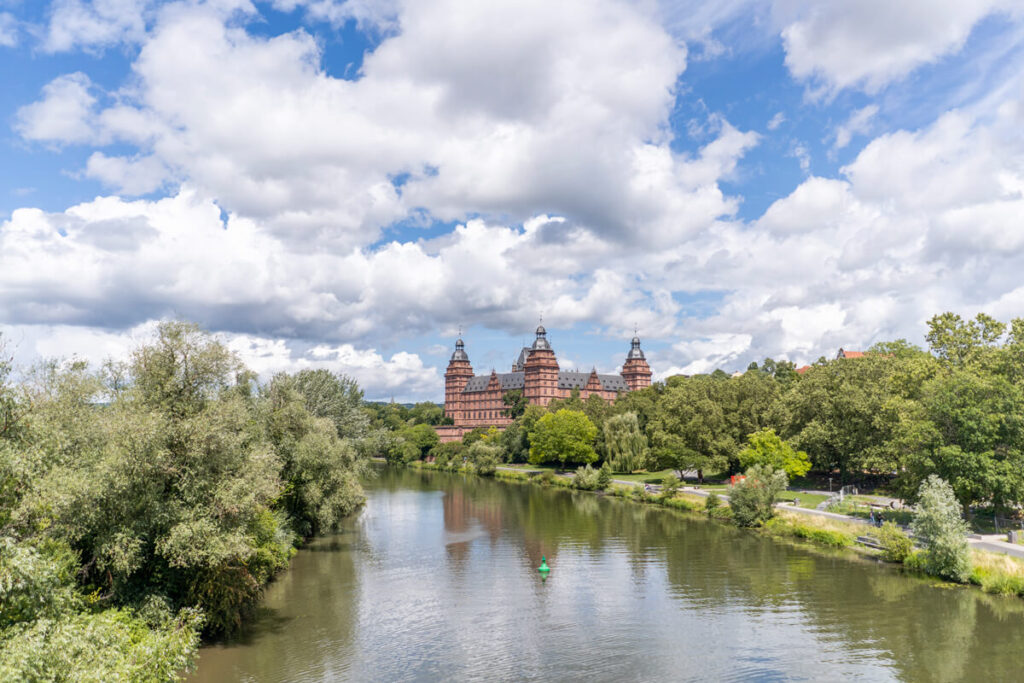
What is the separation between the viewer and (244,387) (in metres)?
39.3

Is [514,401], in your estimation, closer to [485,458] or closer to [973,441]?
[485,458]

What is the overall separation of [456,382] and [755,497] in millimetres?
132104

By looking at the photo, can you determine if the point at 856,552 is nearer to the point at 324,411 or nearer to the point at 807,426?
the point at 807,426

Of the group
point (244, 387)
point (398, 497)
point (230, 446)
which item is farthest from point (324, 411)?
point (230, 446)

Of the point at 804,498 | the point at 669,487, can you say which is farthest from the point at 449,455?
the point at 804,498

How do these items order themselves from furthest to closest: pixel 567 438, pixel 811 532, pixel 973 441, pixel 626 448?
1. pixel 567 438
2. pixel 626 448
3. pixel 811 532
4. pixel 973 441

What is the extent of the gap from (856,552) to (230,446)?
121ft

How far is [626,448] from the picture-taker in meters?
84.9

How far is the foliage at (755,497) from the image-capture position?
1961 inches

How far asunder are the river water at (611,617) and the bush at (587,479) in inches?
1078

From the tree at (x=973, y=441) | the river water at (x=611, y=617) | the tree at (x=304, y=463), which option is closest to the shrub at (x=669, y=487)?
→ the river water at (x=611, y=617)

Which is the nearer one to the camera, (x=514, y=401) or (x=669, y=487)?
(x=669, y=487)

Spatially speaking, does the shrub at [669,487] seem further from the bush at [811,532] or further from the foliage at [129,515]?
the foliage at [129,515]

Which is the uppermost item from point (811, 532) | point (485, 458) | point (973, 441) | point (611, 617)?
point (973, 441)
